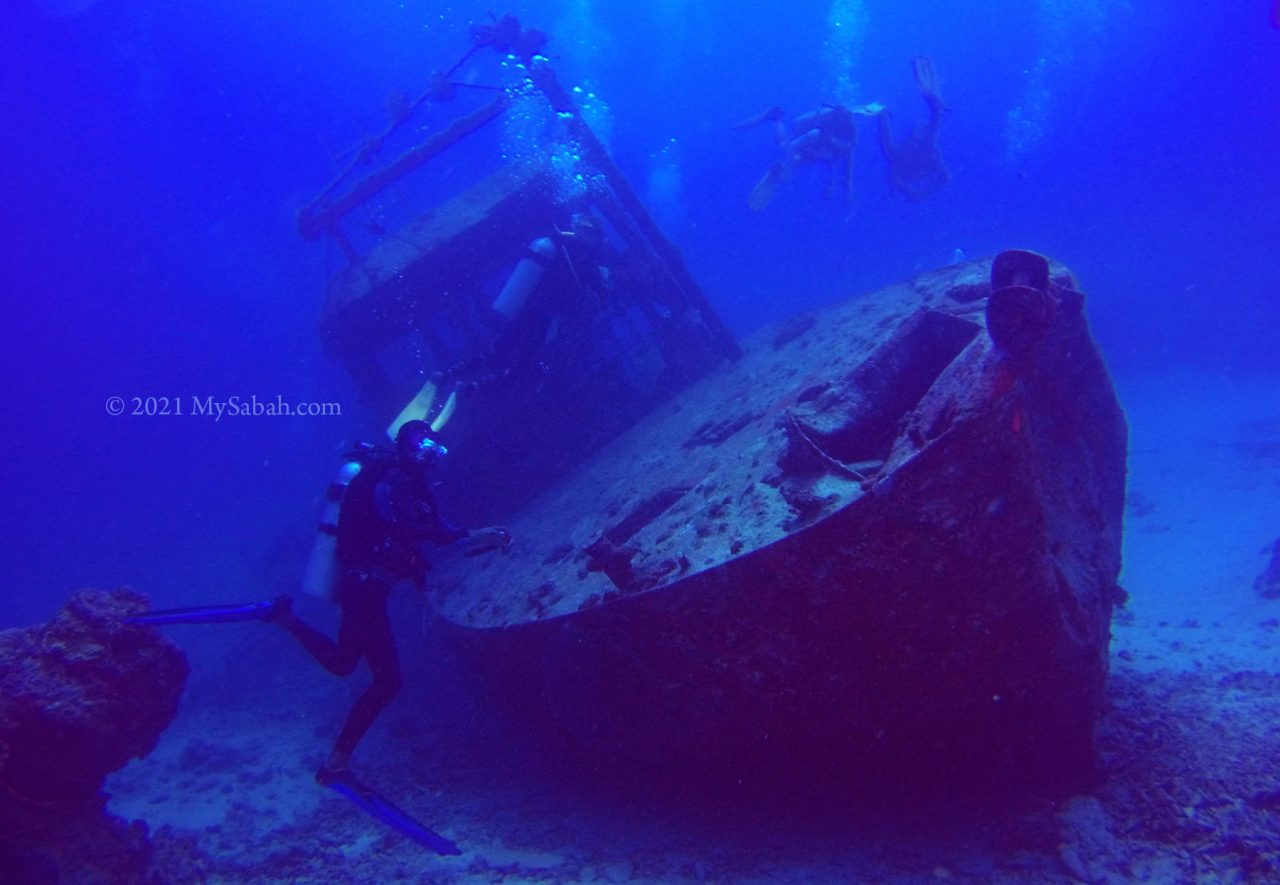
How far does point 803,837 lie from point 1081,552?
88.0 inches

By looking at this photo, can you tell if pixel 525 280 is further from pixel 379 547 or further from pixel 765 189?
pixel 765 189

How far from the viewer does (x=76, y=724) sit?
14.5 feet

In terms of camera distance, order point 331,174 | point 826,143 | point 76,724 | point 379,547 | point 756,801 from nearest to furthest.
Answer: point 756,801, point 76,724, point 379,547, point 826,143, point 331,174

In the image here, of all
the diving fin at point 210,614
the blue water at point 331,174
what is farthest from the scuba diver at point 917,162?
the diving fin at point 210,614

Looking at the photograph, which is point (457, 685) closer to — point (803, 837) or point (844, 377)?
point (803, 837)

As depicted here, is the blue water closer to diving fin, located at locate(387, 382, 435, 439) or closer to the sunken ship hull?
diving fin, located at locate(387, 382, 435, 439)

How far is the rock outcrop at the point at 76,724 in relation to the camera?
4.32 meters

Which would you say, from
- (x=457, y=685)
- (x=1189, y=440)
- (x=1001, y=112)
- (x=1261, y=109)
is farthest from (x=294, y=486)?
(x=1001, y=112)

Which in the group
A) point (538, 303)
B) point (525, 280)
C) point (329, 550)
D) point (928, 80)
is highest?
point (928, 80)

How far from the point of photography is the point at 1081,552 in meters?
3.56

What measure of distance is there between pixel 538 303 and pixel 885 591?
21.2 ft

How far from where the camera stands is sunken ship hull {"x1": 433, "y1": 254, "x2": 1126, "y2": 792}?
277cm

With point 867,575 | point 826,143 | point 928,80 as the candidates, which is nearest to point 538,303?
point 867,575

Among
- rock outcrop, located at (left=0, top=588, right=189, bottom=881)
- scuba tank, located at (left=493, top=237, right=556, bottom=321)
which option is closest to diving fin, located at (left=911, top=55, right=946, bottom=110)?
scuba tank, located at (left=493, top=237, right=556, bottom=321)
